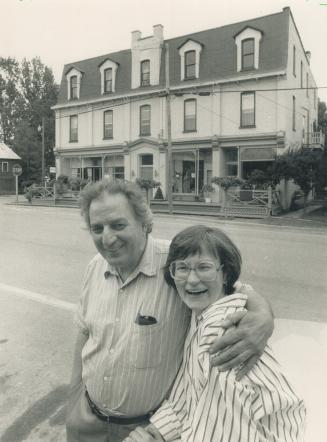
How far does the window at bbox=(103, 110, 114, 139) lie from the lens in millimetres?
16422

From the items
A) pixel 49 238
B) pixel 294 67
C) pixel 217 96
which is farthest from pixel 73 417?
pixel 217 96

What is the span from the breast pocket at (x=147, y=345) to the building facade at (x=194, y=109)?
43.8 ft

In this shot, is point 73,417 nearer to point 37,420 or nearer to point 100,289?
point 100,289

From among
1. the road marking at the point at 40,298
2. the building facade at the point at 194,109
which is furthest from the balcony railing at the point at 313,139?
the road marking at the point at 40,298

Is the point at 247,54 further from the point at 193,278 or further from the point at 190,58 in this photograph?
the point at 193,278

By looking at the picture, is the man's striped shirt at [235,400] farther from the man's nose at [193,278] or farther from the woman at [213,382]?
the man's nose at [193,278]

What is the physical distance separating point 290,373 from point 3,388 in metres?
2.18

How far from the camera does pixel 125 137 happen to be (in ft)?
57.5

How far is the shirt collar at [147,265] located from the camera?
5.16 ft

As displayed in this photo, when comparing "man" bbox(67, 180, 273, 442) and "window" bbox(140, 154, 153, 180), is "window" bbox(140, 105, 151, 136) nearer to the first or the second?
"window" bbox(140, 154, 153, 180)

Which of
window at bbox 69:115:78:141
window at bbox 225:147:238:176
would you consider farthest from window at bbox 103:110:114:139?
window at bbox 225:147:238:176

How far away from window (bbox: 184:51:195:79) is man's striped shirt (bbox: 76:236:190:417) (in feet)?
50.8

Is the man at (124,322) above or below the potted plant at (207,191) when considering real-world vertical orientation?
below

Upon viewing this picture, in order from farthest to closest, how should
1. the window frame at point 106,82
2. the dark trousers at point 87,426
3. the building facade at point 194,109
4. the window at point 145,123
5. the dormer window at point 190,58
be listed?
the window at point 145,123 → the building facade at point 194,109 → the dormer window at point 190,58 → the window frame at point 106,82 → the dark trousers at point 87,426
